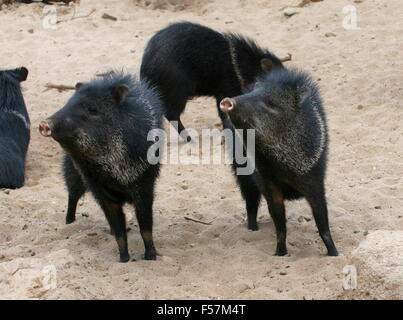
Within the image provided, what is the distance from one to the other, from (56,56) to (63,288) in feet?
17.7

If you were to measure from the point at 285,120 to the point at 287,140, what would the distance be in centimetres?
11

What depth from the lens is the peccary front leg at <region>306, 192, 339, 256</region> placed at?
4.00 m

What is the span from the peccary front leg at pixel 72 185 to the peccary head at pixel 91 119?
781 millimetres

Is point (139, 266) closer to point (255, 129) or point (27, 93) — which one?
point (255, 129)

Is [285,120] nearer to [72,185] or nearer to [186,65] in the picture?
[72,185]

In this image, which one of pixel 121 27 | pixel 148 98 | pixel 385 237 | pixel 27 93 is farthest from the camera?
pixel 121 27

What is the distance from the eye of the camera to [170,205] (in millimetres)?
5301

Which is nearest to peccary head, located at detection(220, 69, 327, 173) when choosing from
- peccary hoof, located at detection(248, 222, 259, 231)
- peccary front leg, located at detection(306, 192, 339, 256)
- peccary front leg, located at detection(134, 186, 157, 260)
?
peccary front leg, located at detection(306, 192, 339, 256)

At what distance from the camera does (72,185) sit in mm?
4805

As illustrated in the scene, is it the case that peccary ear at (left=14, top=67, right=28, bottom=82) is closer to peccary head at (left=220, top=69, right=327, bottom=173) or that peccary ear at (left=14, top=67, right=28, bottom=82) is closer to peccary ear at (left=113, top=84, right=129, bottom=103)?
peccary ear at (left=113, top=84, right=129, bottom=103)

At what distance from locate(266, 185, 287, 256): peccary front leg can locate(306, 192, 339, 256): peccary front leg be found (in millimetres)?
193

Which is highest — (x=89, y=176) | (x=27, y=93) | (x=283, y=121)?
(x=283, y=121)

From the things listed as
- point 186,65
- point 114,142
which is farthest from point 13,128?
point 114,142
